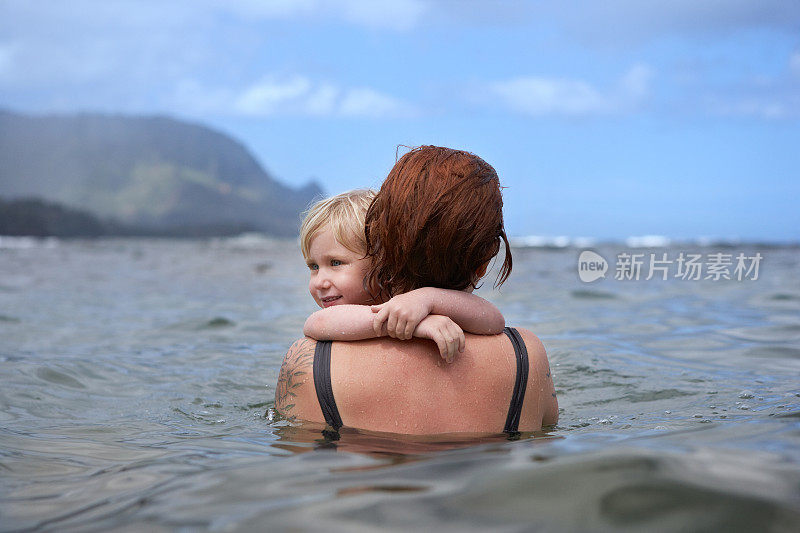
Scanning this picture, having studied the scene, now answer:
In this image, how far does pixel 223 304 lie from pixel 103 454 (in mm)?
8659

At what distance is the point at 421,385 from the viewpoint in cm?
281

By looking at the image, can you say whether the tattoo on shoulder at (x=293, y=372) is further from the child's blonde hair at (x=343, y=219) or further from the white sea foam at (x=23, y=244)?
the white sea foam at (x=23, y=244)

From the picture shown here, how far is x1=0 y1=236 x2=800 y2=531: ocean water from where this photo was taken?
1.88m

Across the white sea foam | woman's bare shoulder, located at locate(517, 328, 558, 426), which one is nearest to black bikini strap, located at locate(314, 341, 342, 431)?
woman's bare shoulder, located at locate(517, 328, 558, 426)

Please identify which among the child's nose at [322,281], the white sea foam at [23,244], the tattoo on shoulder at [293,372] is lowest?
the white sea foam at [23,244]

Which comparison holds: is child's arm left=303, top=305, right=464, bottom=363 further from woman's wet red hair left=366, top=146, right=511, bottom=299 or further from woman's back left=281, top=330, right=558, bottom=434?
woman's wet red hair left=366, top=146, right=511, bottom=299

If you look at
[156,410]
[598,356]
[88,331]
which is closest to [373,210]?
[156,410]

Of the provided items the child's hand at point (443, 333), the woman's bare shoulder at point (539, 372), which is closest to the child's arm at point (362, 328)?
the child's hand at point (443, 333)

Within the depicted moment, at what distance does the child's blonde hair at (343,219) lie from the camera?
3.15 meters

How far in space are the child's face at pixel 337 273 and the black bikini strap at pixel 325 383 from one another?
336mm

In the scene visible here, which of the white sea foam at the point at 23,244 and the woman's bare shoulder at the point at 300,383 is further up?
the woman's bare shoulder at the point at 300,383

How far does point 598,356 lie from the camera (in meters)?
6.43

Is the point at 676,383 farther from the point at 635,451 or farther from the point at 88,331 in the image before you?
the point at 88,331

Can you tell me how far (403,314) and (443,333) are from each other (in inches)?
6.3
